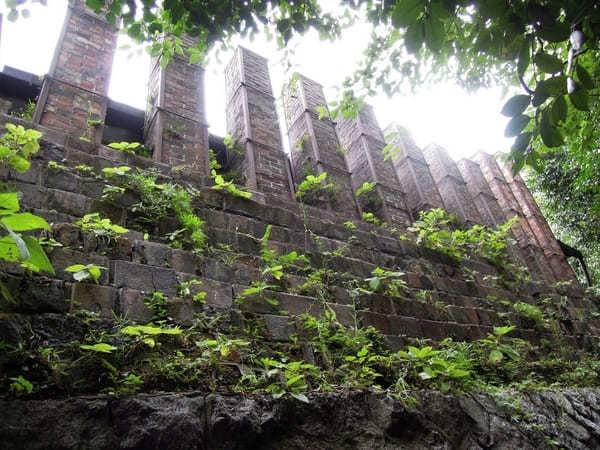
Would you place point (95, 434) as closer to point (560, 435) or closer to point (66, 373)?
point (66, 373)

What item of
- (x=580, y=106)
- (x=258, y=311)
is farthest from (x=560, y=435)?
(x=580, y=106)

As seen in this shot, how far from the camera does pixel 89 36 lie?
5.09 meters

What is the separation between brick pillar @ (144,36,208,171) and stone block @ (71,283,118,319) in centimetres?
243

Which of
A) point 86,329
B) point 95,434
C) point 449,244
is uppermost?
point 449,244

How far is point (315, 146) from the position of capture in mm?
6832

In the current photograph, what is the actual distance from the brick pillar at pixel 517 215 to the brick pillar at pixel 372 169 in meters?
2.95

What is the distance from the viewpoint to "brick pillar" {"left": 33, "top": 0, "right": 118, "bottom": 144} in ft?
13.6

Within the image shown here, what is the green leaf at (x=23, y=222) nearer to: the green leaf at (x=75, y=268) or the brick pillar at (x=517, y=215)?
the green leaf at (x=75, y=268)

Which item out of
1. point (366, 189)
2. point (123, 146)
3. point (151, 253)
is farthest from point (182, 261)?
point (366, 189)

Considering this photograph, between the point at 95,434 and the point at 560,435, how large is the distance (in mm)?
3076

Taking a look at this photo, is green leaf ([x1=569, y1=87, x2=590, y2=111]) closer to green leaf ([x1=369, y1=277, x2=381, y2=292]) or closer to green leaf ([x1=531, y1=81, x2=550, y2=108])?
green leaf ([x1=531, y1=81, x2=550, y2=108])

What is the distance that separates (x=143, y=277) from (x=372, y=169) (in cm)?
530

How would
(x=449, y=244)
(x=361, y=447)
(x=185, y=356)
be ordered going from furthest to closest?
(x=449, y=244) < (x=185, y=356) < (x=361, y=447)

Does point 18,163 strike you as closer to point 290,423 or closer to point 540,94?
point 290,423
